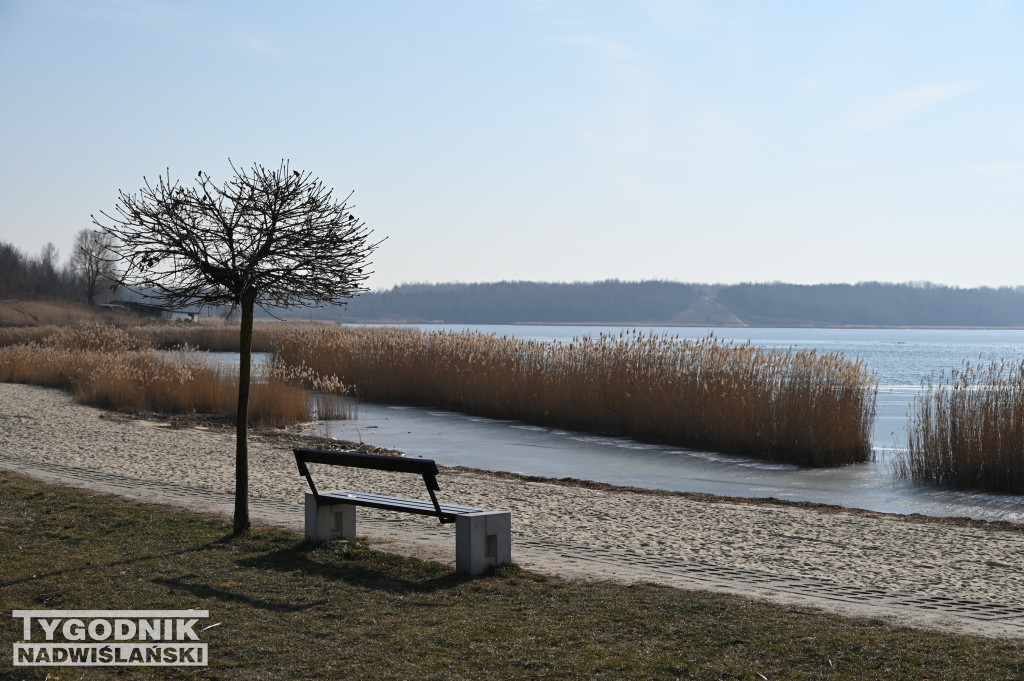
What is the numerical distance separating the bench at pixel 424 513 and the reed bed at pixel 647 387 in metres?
11.8

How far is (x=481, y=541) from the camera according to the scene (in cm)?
735

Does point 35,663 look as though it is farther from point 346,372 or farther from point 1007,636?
point 346,372

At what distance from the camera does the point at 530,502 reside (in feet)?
38.9

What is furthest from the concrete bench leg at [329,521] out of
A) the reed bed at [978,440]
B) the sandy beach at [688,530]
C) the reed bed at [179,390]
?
the reed bed at [179,390]

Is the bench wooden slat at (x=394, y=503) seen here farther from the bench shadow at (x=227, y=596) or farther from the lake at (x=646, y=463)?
the lake at (x=646, y=463)

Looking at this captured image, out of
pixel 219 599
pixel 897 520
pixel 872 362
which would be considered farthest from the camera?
pixel 872 362

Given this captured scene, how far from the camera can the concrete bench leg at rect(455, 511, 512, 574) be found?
7.29 metres

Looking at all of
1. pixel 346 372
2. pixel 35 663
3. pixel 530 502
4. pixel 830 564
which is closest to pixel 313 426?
pixel 346 372

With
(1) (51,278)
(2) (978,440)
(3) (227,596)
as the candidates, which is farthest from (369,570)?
(1) (51,278)

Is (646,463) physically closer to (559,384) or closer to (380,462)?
(559,384)

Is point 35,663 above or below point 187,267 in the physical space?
below

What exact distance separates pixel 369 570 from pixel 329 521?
1.09 m

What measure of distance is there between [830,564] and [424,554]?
335cm

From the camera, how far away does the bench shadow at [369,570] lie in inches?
274
